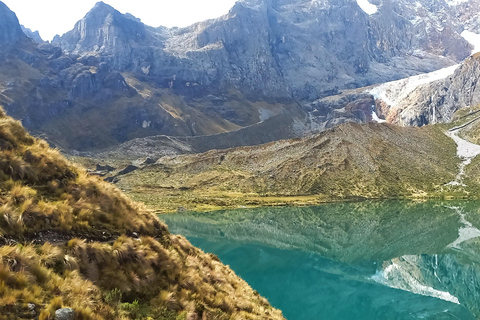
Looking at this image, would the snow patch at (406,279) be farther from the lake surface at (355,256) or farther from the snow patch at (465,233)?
the snow patch at (465,233)

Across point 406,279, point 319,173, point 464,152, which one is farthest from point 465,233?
point 464,152

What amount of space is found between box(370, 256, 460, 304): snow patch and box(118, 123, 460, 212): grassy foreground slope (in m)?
74.9


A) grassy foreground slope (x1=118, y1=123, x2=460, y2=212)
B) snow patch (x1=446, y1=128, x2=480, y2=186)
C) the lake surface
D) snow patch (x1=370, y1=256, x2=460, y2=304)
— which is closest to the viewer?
the lake surface

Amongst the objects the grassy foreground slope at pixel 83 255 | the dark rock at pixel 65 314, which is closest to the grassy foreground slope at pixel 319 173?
the grassy foreground slope at pixel 83 255

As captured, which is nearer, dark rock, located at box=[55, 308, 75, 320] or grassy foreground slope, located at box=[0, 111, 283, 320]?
dark rock, located at box=[55, 308, 75, 320]

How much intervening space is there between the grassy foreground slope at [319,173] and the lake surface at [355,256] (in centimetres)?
2505

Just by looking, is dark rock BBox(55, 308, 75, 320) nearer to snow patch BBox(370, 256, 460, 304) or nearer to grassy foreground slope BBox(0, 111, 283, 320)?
grassy foreground slope BBox(0, 111, 283, 320)

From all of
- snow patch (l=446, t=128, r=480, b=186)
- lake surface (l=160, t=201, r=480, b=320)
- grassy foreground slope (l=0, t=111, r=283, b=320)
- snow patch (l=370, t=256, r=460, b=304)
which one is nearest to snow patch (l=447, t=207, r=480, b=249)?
lake surface (l=160, t=201, r=480, b=320)

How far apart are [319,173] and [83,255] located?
517ft

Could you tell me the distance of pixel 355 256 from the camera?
70.6m

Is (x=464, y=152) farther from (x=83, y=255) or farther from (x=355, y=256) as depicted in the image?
(x=83, y=255)

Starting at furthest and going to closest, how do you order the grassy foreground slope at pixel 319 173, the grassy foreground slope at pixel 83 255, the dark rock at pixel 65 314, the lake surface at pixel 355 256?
the grassy foreground slope at pixel 319 173, the lake surface at pixel 355 256, the grassy foreground slope at pixel 83 255, the dark rock at pixel 65 314

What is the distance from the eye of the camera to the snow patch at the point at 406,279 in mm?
51662

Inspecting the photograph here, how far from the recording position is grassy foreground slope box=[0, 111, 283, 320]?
10570mm
